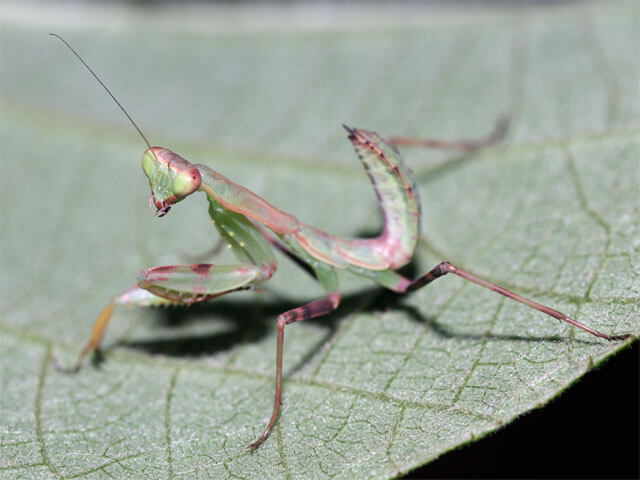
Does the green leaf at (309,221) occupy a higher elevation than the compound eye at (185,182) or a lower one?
lower

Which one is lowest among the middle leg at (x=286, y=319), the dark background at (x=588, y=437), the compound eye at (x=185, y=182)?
the dark background at (x=588, y=437)

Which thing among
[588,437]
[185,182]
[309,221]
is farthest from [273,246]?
[588,437]

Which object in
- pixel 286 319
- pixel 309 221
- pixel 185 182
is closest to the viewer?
pixel 185 182

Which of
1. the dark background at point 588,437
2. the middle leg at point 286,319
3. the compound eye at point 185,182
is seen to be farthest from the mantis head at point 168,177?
the dark background at point 588,437

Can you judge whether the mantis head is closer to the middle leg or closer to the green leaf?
the middle leg

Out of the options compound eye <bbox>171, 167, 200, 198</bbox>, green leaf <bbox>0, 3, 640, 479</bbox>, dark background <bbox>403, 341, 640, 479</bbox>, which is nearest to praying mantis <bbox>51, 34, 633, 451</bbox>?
compound eye <bbox>171, 167, 200, 198</bbox>

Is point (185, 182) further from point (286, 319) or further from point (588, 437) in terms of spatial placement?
point (588, 437)

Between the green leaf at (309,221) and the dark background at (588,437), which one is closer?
the green leaf at (309,221)

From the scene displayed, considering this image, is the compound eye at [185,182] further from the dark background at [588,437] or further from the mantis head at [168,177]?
the dark background at [588,437]
